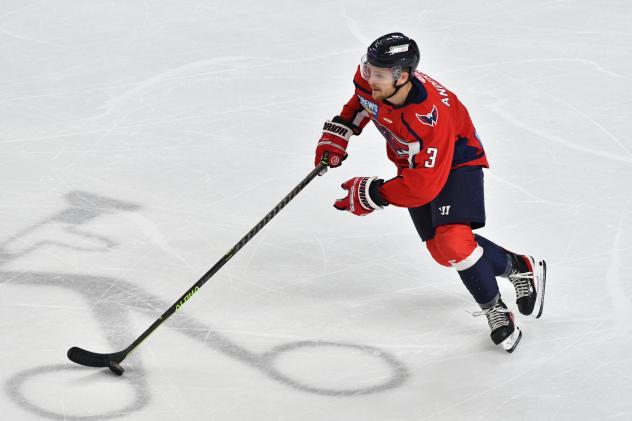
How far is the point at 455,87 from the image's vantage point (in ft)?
18.6

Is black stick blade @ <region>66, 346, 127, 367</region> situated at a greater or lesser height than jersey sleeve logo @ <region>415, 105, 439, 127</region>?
lesser

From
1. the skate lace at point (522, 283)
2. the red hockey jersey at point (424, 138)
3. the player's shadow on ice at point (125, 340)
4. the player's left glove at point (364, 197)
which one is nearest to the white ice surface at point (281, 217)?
the player's shadow on ice at point (125, 340)

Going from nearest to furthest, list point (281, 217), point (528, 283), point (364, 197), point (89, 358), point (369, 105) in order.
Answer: point (89, 358) < point (364, 197) < point (369, 105) < point (528, 283) < point (281, 217)

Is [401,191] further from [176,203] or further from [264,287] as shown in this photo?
[176,203]

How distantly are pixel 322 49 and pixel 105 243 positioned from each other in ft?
8.00

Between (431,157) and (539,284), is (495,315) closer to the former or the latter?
(539,284)

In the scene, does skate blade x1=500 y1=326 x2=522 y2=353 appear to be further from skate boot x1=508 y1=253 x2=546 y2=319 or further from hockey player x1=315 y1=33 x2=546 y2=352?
skate boot x1=508 y1=253 x2=546 y2=319

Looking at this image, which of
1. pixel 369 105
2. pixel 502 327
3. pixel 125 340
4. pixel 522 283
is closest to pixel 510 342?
pixel 502 327

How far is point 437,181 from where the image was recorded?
334 cm

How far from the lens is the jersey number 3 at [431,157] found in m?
3.32

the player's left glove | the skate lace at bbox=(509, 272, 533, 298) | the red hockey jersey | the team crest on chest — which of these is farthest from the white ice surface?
the team crest on chest

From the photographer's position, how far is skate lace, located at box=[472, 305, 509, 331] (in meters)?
3.47

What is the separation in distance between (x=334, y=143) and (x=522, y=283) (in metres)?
0.84

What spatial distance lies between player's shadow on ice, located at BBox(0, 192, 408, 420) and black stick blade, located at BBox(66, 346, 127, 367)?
0.03m
